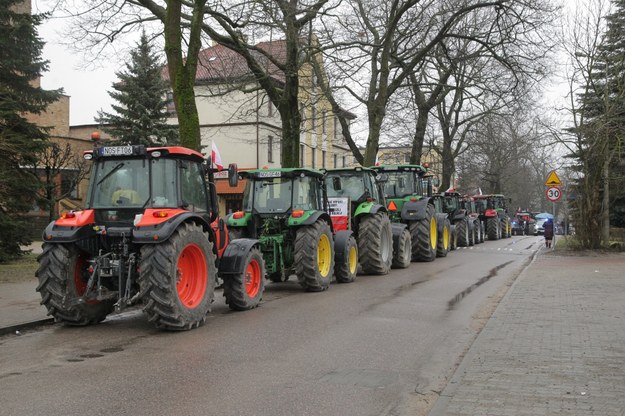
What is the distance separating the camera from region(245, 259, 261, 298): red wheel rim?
10.6m

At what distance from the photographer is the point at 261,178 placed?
1355 centimetres

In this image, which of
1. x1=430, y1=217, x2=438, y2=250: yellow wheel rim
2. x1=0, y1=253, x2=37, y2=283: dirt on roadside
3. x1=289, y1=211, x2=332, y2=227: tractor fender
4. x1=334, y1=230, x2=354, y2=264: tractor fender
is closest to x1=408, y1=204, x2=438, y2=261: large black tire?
x1=430, y1=217, x2=438, y2=250: yellow wheel rim

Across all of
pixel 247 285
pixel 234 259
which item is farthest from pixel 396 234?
pixel 234 259

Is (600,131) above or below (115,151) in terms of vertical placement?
above

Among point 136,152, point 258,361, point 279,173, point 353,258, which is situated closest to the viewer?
point 258,361

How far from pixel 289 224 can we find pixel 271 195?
1214 millimetres

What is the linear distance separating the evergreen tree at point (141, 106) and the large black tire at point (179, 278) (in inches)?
943

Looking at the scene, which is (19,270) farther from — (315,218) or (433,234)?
(433,234)

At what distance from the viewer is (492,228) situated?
3828 cm

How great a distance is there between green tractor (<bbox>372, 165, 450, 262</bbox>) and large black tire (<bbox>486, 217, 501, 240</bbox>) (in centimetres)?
1559

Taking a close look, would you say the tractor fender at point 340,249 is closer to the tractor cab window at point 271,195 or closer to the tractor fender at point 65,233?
the tractor cab window at point 271,195

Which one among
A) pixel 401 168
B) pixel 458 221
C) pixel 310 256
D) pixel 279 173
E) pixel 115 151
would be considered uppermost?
pixel 401 168

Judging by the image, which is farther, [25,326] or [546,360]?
[25,326]

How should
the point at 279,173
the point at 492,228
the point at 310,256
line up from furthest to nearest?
the point at 492,228
the point at 279,173
the point at 310,256
